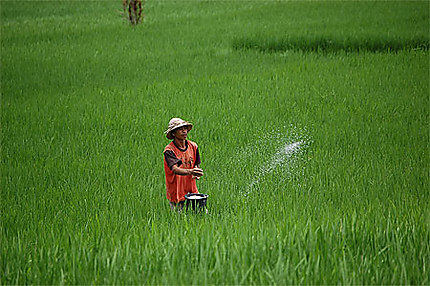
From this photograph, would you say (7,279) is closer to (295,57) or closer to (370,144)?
(370,144)

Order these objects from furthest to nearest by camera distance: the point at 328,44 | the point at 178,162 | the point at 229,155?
the point at 328,44 → the point at 229,155 → the point at 178,162

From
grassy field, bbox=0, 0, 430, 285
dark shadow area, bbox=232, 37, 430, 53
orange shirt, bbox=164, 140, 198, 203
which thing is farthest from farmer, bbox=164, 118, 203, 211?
dark shadow area, bbox=232, 37, 430, 53

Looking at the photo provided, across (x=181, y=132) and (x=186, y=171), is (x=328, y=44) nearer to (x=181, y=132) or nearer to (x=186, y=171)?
(x=181, y=132)

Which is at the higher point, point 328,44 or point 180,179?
point 328,44

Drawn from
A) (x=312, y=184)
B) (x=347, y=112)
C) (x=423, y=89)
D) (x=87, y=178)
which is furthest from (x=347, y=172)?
(x=423, y=89)

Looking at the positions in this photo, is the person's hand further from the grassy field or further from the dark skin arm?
the grassy field

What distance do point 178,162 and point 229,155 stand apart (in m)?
1.67

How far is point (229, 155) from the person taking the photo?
4.93 meters

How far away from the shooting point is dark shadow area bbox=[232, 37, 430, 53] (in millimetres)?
10484

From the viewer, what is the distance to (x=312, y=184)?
13.4 ft

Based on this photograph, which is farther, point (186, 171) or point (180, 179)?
point (180, 179)

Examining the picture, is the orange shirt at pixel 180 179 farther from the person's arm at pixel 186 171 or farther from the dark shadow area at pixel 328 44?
the dark shadow area at pixel 328 44

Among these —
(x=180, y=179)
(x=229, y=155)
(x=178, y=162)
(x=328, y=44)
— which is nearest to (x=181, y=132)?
(x=178, y=162)

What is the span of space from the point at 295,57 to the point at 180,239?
313 inches
